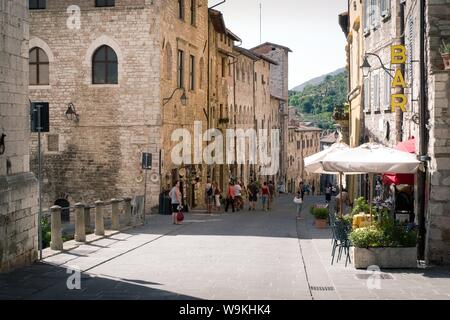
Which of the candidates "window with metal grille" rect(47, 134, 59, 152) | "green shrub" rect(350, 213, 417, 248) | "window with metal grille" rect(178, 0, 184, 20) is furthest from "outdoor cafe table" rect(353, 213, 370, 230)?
"window with metal grille" rect(178, 0, 184, 20)

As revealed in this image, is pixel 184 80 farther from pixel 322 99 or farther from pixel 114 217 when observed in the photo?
pixel 322 99

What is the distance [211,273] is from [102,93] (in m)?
19.0

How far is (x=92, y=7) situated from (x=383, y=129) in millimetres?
12726

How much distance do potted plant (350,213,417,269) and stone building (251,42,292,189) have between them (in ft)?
197

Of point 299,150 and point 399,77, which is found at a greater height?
point 399,77

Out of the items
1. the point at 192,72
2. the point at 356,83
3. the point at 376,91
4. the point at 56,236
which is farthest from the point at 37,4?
the point at 56,236

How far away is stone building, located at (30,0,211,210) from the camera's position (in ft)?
105

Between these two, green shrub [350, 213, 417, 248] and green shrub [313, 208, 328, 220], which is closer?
green shrub [350, 213, 417, 248]

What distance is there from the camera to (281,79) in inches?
3091

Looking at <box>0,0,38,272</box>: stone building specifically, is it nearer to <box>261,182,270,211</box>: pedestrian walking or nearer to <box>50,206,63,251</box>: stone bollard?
<box>50,206,63,251</box>: stone bollard

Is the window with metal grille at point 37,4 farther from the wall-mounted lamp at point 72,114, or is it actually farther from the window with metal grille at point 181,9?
the window with metal grille at point 181,9

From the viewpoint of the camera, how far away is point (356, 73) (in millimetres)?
37312

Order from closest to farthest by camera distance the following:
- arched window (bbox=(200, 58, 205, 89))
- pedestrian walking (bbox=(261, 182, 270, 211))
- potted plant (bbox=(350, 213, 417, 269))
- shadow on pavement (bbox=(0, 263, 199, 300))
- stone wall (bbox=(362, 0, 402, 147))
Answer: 1. shadow on pavement (bbox=(0, 263, 199, 300))
2. potted plant (bbox=(350, 213, 417, 269))
3. stone wall (bbox=(362, 0, 402, 147))
4. pedestrian walking (bbox=(261, 182, 270, 211))
5. arched window (bbox=(200, 58, 205, 89))

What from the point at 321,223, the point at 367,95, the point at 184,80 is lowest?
the point at 321,223
